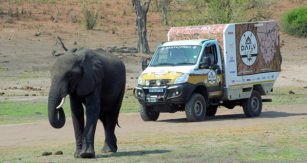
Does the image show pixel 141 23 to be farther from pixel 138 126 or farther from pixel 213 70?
pixel 138 126

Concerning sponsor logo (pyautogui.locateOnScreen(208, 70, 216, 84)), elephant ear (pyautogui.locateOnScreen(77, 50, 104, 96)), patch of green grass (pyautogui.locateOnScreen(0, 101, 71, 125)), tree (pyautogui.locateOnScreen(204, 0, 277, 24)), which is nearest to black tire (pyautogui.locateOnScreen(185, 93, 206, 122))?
sponsor logo (pyautogui.locateOnScreen(208, 70, 216, 84))

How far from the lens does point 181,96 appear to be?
1456 centimetres

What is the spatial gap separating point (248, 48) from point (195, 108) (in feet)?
9.96

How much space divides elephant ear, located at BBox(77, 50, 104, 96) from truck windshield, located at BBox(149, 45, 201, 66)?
6.28m

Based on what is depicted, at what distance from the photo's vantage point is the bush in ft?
152

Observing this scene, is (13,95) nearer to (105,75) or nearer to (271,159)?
(105,75)

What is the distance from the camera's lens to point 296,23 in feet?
153

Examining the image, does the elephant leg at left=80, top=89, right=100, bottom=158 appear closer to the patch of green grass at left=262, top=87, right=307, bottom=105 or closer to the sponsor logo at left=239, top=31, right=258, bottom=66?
the sponsor logo at left=239, top=31, right=258, bottom=66

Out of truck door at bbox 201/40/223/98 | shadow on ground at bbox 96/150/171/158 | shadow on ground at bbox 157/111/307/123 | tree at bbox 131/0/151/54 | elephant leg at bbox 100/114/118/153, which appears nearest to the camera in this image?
shadow on ground at bbox 96/150/171/158

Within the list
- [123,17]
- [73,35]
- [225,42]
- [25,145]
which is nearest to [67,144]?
[25,145]

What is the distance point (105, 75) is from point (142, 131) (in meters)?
4.17

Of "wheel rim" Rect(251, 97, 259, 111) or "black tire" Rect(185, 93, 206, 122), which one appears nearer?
"black tire" Rect(185, 93, 206, 122)

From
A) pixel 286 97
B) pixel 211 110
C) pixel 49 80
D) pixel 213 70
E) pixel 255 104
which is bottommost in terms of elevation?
pixel 286 97

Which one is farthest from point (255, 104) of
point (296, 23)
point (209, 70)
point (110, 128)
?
point (296, 23)
